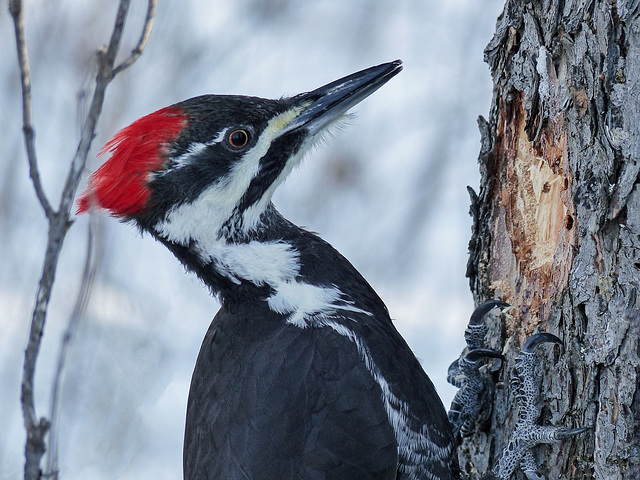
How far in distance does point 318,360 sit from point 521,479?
2.46 ft

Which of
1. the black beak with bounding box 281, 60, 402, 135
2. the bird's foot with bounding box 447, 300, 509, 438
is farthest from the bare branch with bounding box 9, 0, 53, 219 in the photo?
the bird's foot with bounding box 447, 300, 509, 438

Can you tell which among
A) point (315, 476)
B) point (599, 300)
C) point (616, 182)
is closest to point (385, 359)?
point (315, 476)

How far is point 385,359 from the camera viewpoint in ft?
8.48

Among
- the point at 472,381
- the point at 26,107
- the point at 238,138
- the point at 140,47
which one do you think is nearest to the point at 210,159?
the point at 238,138

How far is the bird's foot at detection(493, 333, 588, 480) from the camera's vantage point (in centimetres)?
249

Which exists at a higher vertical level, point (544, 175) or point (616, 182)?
point (544, 175)

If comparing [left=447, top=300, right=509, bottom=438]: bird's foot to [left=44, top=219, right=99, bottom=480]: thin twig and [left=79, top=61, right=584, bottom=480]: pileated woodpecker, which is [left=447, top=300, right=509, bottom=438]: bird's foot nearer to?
[left=79, top=61, right=584, bottom=480]: pileated woodpecker

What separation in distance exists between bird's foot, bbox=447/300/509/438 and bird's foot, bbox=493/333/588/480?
0.88 ft

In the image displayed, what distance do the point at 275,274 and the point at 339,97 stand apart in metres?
0.64

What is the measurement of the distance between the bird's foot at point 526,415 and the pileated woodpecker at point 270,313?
1 cm

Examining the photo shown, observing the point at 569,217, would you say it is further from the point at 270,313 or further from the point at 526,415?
the point at 270,313

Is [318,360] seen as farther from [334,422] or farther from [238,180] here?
[238,180]

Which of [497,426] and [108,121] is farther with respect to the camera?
[108,121]

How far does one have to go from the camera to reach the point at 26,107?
5.32 ft
